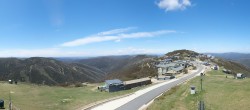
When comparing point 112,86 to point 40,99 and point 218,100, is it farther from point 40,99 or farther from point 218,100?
point 218,100

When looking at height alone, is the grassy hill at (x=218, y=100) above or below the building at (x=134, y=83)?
above

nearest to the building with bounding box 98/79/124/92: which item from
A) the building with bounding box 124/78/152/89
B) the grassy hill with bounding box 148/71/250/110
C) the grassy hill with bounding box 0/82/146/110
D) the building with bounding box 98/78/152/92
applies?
the building with bounding box 98/78/152/92

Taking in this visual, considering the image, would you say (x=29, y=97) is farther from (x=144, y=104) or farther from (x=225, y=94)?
(x=225, y=94)

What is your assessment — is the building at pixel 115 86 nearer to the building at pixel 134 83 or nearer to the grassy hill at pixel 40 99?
the building at pixel 134 83

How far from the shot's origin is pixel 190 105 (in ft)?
161

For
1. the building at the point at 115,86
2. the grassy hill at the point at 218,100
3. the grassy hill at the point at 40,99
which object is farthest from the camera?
the building at the point at 115,86

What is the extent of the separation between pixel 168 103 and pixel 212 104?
31.2 feet

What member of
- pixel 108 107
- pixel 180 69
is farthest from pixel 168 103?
pixel 180 69

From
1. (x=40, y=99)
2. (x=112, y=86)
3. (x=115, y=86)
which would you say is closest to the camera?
(x=40, y=99)

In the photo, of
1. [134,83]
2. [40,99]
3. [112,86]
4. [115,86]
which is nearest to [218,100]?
[40,99]

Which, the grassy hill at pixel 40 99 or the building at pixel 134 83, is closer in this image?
the grassy hill at pixel 40 99

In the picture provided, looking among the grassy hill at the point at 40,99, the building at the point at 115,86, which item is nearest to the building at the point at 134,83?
the building at the point at 115,86

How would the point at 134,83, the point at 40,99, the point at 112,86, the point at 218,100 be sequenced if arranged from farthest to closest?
1. the point at 134,83
2. the point at 112,86
3. the point at 40,99
4. the point at 218,100

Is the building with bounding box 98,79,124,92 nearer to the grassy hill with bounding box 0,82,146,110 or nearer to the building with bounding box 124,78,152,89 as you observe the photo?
the building with bounding box 124,78,152,89
